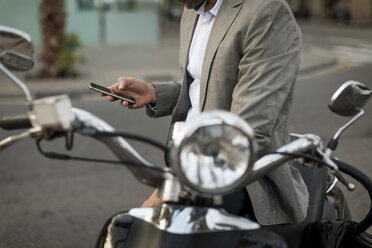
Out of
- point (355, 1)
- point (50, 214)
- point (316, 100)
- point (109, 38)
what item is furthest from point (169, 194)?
point (355, 1)

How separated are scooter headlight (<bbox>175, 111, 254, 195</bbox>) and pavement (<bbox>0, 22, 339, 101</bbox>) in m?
9.04

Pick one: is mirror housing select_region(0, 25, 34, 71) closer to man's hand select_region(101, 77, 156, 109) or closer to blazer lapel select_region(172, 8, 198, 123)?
man's hand select_region(101, 77, 156, 109)

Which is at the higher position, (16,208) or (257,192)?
(257,192)

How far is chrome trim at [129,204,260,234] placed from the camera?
1.70m

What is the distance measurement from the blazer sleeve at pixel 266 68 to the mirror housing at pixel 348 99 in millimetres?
151

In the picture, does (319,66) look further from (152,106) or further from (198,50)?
(198,50)

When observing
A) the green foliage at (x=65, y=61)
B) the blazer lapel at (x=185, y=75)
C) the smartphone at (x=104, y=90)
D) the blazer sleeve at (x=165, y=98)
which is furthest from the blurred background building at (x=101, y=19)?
the smartphone at (x=104, y=90)

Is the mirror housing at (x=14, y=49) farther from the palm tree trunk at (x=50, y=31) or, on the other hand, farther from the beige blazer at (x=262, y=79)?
the palm tree trunk at (x=50, y=31)

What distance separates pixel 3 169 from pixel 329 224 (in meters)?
4.37

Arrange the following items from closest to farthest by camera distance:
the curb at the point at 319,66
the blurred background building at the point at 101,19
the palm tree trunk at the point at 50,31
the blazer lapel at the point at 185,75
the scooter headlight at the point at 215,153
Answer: the scooter headlight at the point at 215,153, the blazer lapel at the point at 185,75, the palm tree trunk at the point at 50,31, the curb at the point at 319,66, the blurred background building at the point at 101,19

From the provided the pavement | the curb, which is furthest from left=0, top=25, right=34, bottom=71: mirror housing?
the curb

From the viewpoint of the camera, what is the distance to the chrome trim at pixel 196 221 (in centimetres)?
170

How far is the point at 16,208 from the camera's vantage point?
16.7 ft

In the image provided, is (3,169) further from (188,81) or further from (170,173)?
(170,173)
